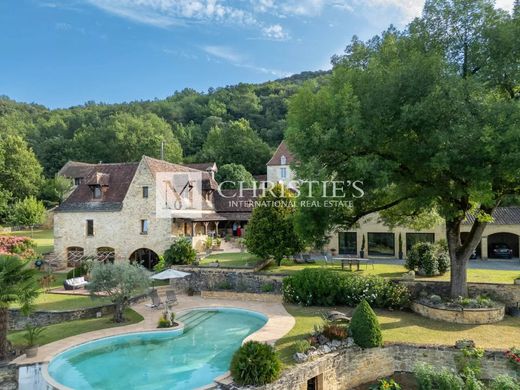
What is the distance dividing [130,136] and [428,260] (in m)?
59.0

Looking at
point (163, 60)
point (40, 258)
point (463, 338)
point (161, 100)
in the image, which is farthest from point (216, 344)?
point (161, 100)

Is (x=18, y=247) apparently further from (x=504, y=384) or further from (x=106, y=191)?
(x=504, y=384)

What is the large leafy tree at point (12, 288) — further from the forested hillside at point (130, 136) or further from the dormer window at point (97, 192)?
the forested hillside at point (130, 136)

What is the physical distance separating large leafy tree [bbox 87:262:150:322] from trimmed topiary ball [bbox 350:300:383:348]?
33.6 feet

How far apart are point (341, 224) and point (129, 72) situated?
2866cm

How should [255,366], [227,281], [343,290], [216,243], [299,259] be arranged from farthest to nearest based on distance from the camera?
[216,243]
[299,259]
[227,281]
[343,290]
[255,366]

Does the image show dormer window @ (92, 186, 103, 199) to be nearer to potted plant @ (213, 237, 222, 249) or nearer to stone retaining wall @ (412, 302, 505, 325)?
potted plant @ (213, 237, 222, 249)

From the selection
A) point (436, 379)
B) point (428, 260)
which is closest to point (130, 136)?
point (428, 260)

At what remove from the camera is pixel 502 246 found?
30094mm

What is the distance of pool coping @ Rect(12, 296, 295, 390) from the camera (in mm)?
12844

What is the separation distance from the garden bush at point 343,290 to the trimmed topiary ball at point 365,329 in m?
4.80

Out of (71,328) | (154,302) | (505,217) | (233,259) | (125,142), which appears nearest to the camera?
(71,328)

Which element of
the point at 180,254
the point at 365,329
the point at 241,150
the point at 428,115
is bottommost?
the point at 365,329

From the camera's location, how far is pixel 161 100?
107 m
